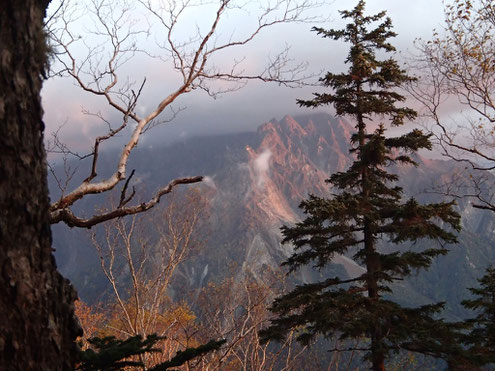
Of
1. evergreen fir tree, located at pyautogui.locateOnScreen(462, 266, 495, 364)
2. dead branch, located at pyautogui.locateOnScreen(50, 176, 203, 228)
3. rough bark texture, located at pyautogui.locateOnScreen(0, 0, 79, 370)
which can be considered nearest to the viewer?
rough bark texture, located at pyautogui.locateOnScreen(0, 0, 79, 370)

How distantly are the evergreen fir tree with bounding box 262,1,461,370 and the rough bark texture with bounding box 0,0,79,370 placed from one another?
6.72 metres

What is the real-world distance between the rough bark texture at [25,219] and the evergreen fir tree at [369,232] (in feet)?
22.0

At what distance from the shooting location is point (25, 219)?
1.66 meters

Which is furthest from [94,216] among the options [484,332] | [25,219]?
[484,332]

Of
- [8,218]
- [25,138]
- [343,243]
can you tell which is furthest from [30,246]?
[343,243]

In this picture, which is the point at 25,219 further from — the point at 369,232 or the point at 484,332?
the point at 484,332

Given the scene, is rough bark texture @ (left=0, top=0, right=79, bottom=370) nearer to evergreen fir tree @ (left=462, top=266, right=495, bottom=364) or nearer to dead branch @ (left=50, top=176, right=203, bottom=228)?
dead branch @ (left=50, top=176, right=203, bottom=228)

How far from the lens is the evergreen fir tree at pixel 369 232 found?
8.01 metres

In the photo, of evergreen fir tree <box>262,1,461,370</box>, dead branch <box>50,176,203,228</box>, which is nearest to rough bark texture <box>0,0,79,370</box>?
dead branch <box>50,176,203,228</box>

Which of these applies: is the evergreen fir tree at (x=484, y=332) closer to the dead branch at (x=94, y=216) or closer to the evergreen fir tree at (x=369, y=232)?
the evergreen fir tree at (x=369, y=232)

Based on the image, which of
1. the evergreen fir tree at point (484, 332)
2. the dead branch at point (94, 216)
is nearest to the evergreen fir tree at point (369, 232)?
the evergreen fir tree at point (484, 332)

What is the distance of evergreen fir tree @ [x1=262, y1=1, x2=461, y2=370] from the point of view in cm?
801

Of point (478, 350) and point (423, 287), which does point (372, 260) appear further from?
point (423, 287)

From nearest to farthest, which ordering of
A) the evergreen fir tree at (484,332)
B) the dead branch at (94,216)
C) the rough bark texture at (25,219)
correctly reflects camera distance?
the rough bark texture at (25,219) < the dead branch at (94,216) < the evergreen fir tree at (484,332)
